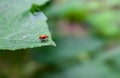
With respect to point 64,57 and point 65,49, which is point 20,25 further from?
point 65,49

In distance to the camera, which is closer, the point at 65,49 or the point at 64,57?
the point at 64,57

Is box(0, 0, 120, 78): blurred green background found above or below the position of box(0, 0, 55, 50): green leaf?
below

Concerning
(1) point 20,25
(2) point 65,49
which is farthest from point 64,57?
(1) point 20,25

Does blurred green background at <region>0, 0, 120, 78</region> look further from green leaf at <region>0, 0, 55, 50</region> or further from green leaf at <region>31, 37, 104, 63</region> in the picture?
green leaf at <region>0, 0, 55, 50</region>

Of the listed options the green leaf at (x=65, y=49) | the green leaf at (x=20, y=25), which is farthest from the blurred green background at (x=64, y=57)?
the green leaf at (x=20, y=25)

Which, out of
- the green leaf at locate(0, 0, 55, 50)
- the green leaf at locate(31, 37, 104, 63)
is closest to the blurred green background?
the green leaf at locate(31, 37, 104, 63)

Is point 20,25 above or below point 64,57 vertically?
above

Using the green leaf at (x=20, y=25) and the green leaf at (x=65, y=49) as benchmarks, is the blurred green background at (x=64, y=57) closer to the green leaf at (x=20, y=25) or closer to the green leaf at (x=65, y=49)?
the green leaf at (x=65, y=49)

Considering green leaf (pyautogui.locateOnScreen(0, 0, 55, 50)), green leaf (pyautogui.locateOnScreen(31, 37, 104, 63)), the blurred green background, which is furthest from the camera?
green leaf (pyautogui.locateOnScreen(31, 37, 104, 63))
